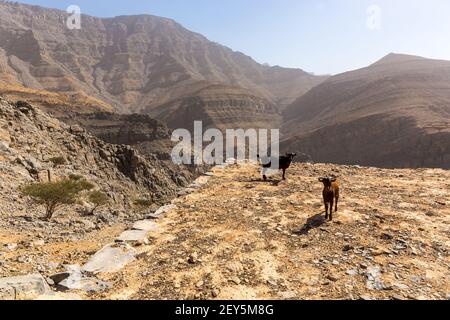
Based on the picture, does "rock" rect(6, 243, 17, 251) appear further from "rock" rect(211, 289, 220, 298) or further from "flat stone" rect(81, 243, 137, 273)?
"rock" rect(211, 289, 220, 298)

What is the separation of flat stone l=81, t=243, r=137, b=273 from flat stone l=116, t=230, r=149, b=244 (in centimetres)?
35

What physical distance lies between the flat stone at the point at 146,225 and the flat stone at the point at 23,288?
3.27m

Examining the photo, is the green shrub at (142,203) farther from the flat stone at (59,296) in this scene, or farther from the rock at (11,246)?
the flat stone at (59,296)

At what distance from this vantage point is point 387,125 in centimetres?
9250

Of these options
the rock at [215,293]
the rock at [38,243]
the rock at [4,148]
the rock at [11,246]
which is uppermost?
the rock at [4,148]

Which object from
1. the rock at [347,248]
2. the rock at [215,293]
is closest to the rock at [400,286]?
the rock at [347,248]

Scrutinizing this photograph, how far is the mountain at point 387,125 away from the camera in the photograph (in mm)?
79312

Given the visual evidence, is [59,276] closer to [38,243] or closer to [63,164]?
[38,243]

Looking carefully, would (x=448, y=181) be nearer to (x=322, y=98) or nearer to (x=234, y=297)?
(x=234, y=297)

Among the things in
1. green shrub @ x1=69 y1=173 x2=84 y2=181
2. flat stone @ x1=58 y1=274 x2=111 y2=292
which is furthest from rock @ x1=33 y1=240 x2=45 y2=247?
green shrub @ x1=69 y1=173 x2=84 y2=181

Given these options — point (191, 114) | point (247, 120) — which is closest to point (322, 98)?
point (247, 120)

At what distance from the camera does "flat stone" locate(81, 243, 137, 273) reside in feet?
22.5

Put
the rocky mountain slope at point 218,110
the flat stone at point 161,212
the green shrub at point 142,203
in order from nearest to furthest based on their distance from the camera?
1. the flat stone at point 161,212
2. the green shrub at point 142,203
3. the rocky mountain slope at point 218,110

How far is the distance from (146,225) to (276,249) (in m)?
3.50
